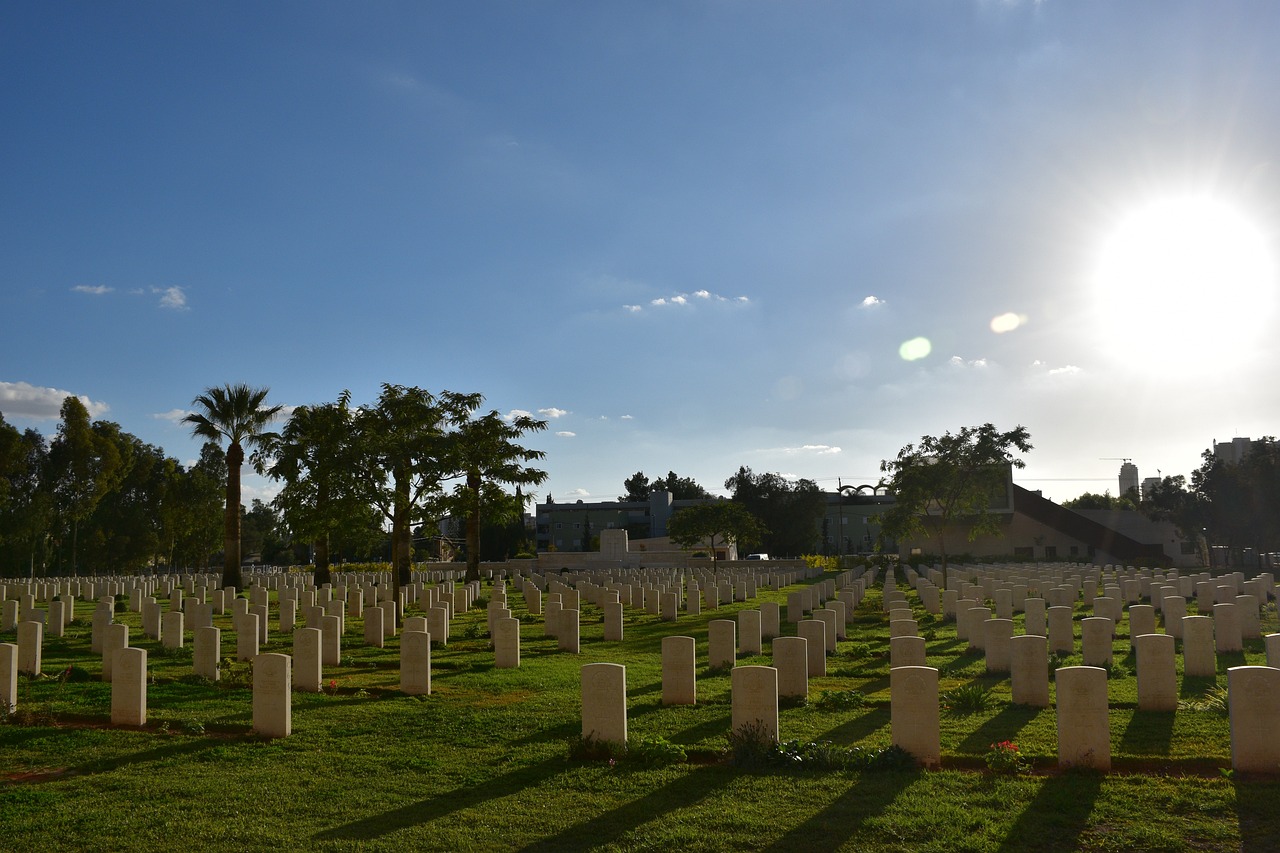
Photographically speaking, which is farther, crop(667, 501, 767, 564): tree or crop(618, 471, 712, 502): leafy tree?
crop(618, 471, 712, 502): leafy tree

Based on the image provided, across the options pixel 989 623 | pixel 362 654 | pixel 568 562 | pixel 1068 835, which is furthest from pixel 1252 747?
pixel 568 562

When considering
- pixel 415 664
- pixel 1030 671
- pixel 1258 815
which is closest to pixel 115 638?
pixel 415 664

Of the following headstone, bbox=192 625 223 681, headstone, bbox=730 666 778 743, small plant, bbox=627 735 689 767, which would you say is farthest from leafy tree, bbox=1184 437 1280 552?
headstone, bbox=192 625 223 681

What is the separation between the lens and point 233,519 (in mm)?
32250

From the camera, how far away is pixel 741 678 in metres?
8.06

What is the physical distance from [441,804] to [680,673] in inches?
166

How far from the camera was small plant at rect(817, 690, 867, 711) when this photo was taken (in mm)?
10062

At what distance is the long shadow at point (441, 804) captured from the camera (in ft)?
19.4

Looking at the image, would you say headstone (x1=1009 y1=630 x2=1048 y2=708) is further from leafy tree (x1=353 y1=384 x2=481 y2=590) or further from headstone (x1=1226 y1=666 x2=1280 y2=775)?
leafy tree (x1=353 y1=384 x2=481 y2=590)

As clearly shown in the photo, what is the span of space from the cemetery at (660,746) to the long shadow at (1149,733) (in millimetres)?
41

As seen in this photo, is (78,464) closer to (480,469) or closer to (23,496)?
(23,496)

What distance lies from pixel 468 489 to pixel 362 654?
7.96m

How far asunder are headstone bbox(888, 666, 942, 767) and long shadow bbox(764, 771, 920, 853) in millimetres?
342

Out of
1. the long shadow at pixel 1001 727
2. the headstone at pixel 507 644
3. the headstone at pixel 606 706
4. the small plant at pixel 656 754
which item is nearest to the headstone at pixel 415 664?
the headstone at pixel 507 644
